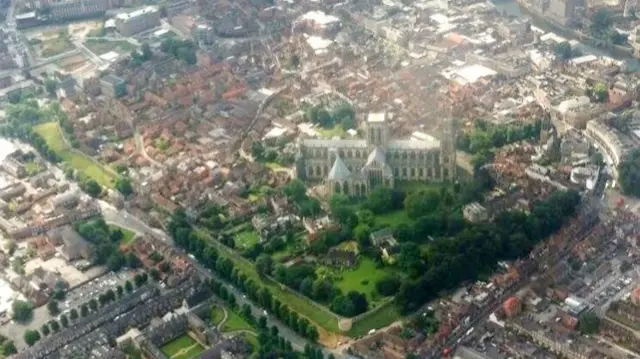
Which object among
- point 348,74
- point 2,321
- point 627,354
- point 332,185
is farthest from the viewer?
point 348,74

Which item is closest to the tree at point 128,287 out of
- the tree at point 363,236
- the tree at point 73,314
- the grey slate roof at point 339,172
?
the tree at point 73,314

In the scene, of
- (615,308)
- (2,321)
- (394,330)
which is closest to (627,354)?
(615,308)

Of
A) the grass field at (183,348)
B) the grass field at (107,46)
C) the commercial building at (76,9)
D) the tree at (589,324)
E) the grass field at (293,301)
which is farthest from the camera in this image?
the commercial building at (76,9)

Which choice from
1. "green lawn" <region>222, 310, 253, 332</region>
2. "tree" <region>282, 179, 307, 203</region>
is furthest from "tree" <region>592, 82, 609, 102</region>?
"green lawn" <region>222, 310, 253, 332</region>

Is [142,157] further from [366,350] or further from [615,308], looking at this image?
[615,308]

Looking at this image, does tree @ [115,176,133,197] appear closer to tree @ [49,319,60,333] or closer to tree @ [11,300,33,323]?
tree @ [11,300,33,323]

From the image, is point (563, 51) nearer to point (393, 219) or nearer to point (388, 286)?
point (393, 219)

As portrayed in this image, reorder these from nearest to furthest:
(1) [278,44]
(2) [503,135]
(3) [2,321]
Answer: (3) [2,321] < (2) [503,135] < (1) [278,44]

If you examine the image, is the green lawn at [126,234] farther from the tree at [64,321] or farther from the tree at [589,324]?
the tree at [589,324]
